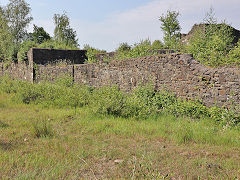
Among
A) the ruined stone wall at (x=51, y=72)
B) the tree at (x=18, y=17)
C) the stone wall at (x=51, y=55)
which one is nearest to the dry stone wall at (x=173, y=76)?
the ruined stone wall at (x=51, y=72)

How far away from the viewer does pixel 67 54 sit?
1512 centimetres

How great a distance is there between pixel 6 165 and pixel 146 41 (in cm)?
848

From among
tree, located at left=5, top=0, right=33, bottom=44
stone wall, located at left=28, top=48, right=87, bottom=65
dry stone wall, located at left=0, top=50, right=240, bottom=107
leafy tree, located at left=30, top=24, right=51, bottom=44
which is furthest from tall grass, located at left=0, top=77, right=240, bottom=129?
leafy tree, located at left=30, top=24, right=51, bottom=44

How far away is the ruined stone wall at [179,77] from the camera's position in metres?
5.07

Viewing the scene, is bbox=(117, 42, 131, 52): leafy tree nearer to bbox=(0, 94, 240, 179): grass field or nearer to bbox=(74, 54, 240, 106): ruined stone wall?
bbox=(74, 54, 240, 106): ruined stone wall

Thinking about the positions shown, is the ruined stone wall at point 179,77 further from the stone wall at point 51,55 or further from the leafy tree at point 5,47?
the leafy tree at point 5,47

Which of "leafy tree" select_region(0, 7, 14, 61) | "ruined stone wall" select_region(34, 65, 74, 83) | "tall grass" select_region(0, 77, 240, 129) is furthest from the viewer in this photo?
"leafy tree" select_region(0, 7, 14, 61)

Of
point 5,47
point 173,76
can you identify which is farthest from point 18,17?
point 173,76

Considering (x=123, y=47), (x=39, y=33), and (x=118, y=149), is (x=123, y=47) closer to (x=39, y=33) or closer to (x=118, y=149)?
(x=118, y=149)

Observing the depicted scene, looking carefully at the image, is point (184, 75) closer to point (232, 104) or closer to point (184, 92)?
point (184, 92)

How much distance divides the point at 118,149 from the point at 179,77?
341 centimetres

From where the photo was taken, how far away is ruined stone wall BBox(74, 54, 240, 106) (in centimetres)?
507

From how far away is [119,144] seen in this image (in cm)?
373

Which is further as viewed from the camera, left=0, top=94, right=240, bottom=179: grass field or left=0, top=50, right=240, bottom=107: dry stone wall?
left=0, top=50, right=240, bottom=107: dry stone wall
